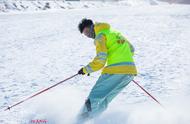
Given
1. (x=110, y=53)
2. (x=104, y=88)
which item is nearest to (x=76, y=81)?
(x=104, y=88)

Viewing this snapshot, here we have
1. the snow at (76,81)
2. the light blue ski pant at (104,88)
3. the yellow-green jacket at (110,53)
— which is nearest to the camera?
the yellow-green jacket at (110,53)

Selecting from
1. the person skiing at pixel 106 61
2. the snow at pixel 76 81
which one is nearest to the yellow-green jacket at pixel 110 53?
the person skiing at pixel 106 61

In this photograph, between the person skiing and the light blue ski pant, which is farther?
the light blue ski pant

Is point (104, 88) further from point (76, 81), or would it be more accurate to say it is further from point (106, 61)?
point (76, 81)

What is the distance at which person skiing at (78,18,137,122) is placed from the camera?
196 inches

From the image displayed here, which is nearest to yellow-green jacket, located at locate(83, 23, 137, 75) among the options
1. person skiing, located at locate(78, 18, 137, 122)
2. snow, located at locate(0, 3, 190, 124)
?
person skiing, located at locate(78, 18, 137, 122)

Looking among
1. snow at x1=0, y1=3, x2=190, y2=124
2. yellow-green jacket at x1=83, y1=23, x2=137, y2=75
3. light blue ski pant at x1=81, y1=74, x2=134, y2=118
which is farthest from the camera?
snow at x1=0, y1=3, x2=190, y2=124

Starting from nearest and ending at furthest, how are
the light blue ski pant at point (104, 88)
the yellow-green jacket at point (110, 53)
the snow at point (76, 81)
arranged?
the yellow-green jacket at point (110, 53), the light blue ski pant at point (104, 88), the snow at point (76, 81)

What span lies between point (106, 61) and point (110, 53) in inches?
4.9

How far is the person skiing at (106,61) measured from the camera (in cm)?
497

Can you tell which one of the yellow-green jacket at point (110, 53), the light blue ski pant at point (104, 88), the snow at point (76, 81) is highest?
the yellow-green jacket at point (110, 53)

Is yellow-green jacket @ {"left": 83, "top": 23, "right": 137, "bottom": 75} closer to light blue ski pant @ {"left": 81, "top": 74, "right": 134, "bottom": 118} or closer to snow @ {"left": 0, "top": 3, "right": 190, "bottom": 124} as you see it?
light blue ski pant @ {"left": 81, "top": 74, "right": 134, "bottom": 118}

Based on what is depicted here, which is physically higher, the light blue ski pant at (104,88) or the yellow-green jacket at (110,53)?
the yellow-green jacket at (110,53)

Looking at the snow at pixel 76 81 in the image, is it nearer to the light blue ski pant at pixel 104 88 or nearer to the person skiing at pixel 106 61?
the light blue ski pant at pixel 104 88
